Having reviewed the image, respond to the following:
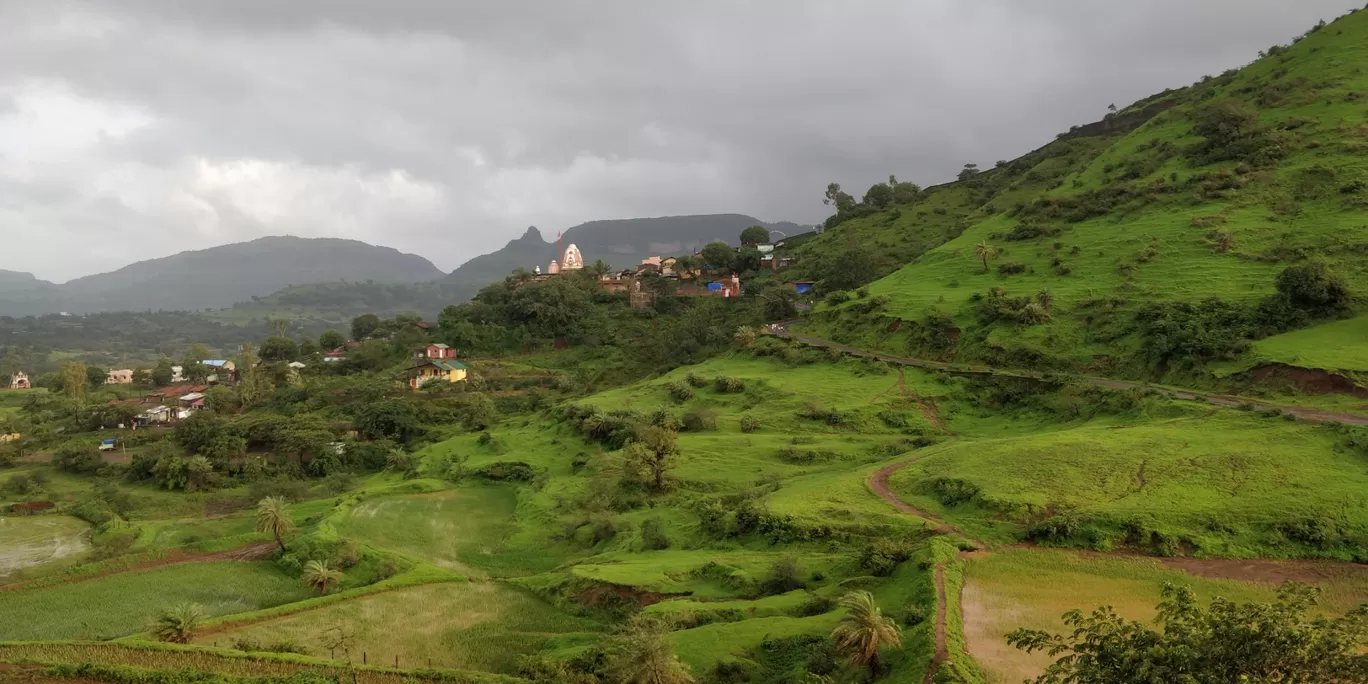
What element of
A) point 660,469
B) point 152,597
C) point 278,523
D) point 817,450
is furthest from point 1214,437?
point 152,597

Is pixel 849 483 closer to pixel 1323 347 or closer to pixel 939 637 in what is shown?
pixel 939 637

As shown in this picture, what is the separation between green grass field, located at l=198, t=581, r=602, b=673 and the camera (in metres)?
21.3

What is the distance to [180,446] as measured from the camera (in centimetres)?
5369

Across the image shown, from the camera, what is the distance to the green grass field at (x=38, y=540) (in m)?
33.8

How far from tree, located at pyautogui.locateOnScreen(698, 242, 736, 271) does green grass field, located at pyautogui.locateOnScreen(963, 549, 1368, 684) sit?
7621 centimetres

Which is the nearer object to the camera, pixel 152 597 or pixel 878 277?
pixel 152 597

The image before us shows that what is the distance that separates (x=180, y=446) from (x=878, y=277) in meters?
61.6

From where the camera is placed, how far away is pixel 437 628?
77.2ft

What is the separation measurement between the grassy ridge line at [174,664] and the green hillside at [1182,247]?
125ft

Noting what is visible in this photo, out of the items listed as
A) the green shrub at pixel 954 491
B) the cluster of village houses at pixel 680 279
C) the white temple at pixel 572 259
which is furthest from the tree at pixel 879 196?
the green shrub at pixel 954 491

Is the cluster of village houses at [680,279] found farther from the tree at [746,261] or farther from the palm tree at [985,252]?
the palm tree at [985,252]

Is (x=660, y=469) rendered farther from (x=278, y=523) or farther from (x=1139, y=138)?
(x=1139, y=138)

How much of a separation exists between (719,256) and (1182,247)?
54.1m

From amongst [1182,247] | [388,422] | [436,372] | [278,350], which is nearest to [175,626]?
[388,422]
